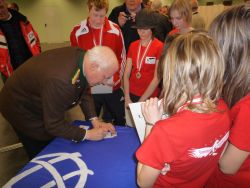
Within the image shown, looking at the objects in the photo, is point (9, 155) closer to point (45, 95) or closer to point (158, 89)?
point (45, 95)

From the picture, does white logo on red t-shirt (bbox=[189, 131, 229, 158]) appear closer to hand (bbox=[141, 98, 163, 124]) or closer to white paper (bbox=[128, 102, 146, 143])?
hand (bbox=[141, 98, 163, 124])

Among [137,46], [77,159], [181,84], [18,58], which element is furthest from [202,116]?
[18,58]

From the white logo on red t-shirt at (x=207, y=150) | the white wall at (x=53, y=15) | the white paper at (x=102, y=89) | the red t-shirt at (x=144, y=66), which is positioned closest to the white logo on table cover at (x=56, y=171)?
the white logo on red t-shirt at (x=207, y=150)

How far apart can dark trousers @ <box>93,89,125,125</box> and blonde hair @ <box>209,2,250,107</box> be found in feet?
5.34

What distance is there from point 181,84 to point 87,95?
119cm

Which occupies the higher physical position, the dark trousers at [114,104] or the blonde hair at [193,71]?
the blonde hair at [193,71]

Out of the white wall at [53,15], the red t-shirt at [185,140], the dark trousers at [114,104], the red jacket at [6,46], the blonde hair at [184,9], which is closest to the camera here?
the red t-shirt at [185,140]

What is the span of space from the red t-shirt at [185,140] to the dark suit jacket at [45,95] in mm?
755

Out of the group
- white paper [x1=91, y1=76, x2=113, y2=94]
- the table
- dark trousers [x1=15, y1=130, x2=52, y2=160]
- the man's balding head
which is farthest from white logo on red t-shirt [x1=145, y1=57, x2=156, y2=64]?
dark trousers [x1=15, y1=130, x2=52, y2=160]

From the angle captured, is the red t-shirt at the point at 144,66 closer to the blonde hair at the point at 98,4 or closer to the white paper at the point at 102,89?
the white paper at the point at 102,89

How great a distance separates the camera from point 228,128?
927mm

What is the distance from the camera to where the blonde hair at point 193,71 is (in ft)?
2.69

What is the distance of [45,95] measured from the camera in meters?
1.40

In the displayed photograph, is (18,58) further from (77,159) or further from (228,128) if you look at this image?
(228,128)
